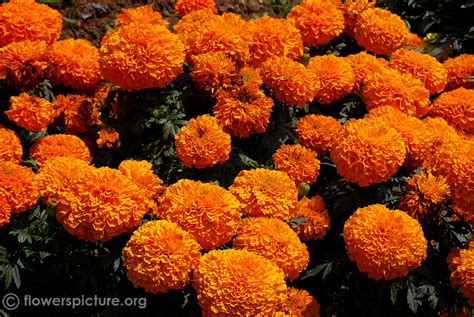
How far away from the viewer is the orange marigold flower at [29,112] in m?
3.75

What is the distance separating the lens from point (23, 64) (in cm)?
391

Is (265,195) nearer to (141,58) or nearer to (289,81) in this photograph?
(289,81)

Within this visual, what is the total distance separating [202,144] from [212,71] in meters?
0.56

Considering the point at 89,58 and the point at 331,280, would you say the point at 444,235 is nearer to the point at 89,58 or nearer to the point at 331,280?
the point at 331,280

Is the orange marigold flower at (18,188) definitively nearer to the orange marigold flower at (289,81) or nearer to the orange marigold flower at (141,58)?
the orange marigold flower at (141,58)

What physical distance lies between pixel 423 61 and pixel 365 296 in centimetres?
182

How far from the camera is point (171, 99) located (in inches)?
155

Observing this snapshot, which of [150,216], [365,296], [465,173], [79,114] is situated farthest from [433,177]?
[79,114]

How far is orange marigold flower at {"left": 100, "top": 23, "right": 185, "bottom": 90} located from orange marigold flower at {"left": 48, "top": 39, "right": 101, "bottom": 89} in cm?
43

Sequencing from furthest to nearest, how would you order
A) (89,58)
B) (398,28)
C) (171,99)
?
(398,28) → (89,58) → (171,99)

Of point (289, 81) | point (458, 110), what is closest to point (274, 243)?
point (289, 81)

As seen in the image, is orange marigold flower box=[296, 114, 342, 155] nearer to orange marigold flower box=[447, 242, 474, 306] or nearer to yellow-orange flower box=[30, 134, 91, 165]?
orange marigold flower box=[447, 242, 474, 306]

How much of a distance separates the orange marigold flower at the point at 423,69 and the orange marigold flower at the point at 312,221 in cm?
133

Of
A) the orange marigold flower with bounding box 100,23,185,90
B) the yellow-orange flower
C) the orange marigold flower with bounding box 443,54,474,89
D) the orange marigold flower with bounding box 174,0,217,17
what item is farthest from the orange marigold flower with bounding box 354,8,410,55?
the yellow-orange flower
